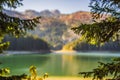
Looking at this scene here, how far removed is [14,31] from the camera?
25.5 ft

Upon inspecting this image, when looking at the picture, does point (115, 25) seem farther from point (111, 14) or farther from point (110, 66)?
point (110, 66)

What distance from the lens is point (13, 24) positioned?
24.1ft

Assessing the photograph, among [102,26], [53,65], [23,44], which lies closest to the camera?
[102,26]

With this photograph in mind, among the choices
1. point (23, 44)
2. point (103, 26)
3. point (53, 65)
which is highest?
point (103, 26)

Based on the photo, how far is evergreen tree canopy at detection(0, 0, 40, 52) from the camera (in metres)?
7.29

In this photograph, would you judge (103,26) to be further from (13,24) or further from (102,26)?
(13,24)

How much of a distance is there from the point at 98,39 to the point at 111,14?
657mm

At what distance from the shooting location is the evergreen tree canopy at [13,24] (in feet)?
23.9

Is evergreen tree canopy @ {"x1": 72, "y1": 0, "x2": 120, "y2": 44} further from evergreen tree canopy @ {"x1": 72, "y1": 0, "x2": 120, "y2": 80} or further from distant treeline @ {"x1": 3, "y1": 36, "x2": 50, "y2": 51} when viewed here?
distant treeline @ {"x1": 3, "y1": 36, "x2": 50, "y2": 51}

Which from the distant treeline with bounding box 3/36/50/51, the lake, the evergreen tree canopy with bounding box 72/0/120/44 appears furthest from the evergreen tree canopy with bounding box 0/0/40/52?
the distant treeline with bounding box 3/36/50/51

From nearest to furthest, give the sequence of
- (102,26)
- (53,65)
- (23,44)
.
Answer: (102,26), (53,65), (23,44)

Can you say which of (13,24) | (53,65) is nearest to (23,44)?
(53,65)

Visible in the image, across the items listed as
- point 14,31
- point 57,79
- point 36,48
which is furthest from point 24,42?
point 14,31

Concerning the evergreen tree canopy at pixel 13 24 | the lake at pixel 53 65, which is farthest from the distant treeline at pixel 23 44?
the evergreen tree canopy at pixel 13 24
